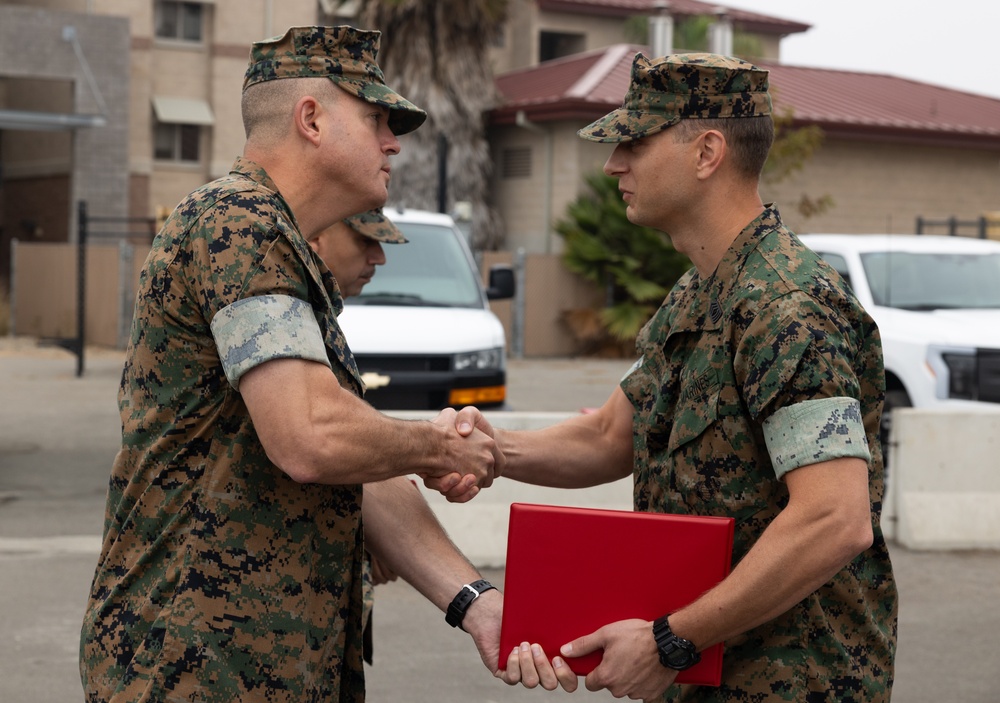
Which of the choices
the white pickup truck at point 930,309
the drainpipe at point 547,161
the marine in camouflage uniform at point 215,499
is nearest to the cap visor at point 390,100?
the marine in camouflage uniform at point 215,499

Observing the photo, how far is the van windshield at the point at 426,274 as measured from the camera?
10.5 m

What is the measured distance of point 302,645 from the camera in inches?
111

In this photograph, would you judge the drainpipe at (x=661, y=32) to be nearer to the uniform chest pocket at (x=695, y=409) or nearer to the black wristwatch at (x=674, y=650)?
the uniform chest pocket at (x=695, y=409)

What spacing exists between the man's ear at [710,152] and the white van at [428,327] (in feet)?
20.4

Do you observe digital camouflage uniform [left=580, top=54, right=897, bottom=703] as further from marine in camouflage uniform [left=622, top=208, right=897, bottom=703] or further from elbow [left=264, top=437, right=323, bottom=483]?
elbow [left=264, top=437, right=323, bottom=483]

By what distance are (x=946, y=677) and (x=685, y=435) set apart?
4.03 metres

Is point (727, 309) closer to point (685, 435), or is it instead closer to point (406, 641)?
point (685, 435)

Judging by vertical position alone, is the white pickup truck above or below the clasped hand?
above

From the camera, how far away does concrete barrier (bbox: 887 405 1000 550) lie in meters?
9.00

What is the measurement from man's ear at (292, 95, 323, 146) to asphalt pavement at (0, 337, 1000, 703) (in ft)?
11.4

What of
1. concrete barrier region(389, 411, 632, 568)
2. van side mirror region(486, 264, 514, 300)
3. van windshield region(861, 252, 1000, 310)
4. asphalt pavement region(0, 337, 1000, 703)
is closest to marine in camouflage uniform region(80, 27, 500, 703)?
asphalt pavement region(0, 337, 1000, 703)

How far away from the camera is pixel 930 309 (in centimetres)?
1177

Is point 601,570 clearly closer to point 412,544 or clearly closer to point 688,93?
point 412,544

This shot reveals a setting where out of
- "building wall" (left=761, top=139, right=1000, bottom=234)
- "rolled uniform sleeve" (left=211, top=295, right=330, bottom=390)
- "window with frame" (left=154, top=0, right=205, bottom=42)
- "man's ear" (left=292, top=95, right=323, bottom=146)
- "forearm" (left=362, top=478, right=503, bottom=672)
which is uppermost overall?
"window with frame" (left=154, top=0, right=205, bottom=42)
